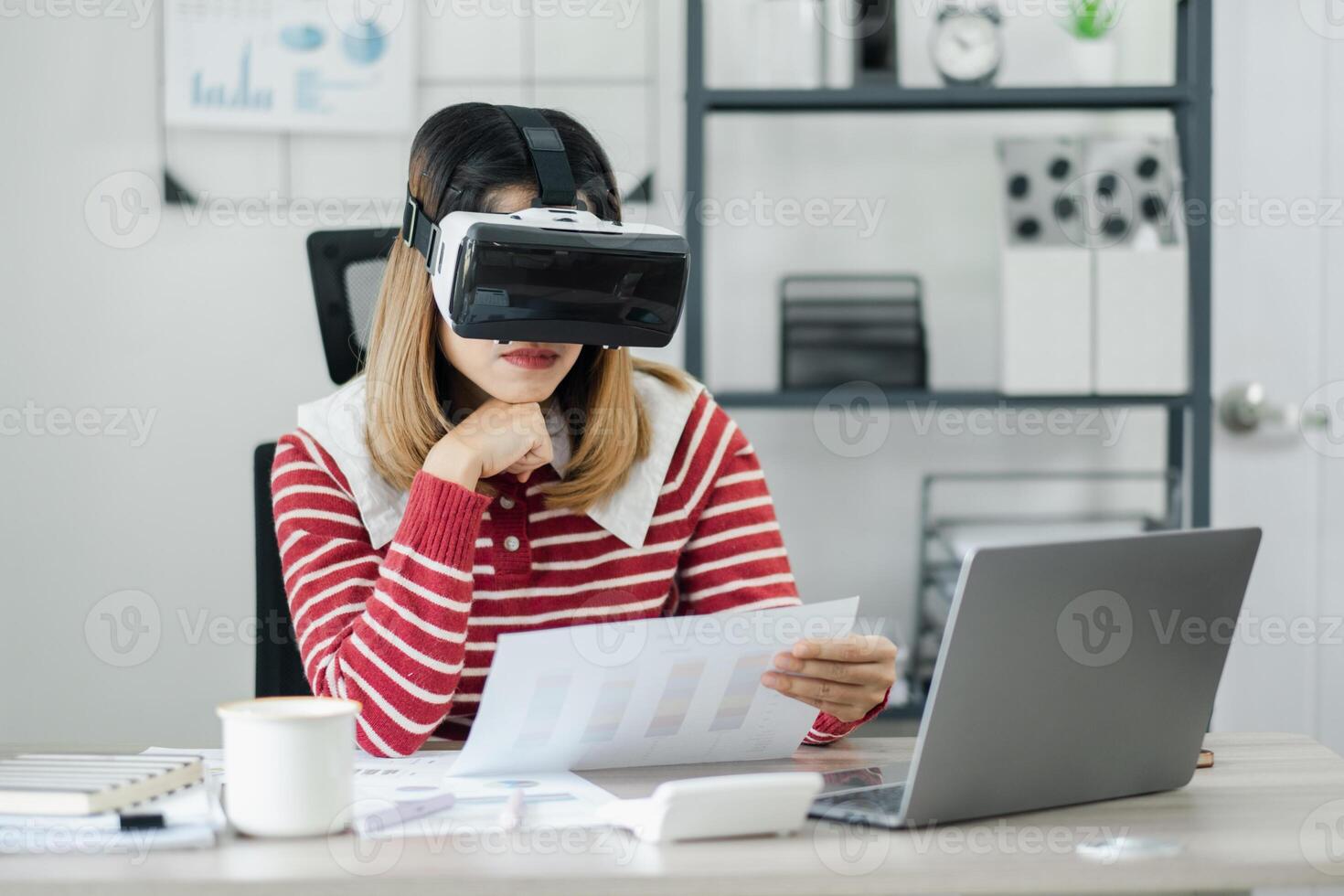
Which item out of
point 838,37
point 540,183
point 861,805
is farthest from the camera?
point 838,37

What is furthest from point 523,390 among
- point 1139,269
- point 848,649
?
point 1139,269

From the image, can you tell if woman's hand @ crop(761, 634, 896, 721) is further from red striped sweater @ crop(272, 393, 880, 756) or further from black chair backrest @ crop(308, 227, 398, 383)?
black chair backrest @ crop(308, 227, 398, 383)

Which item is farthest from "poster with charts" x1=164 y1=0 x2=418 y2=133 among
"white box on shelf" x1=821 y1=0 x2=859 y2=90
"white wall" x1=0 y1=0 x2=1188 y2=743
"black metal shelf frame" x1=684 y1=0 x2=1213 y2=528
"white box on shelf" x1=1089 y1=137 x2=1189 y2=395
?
"white box on shelf" x1=1089 y1=137 x2=1189 y2=395

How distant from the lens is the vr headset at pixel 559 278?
938mm

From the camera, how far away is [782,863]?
755 mm

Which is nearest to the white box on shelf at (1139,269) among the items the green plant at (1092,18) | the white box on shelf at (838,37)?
the green plant at (1092,18)

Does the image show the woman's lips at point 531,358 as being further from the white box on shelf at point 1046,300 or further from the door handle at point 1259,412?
the door handle at point 1259,412

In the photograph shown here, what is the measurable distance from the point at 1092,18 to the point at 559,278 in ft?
4.19

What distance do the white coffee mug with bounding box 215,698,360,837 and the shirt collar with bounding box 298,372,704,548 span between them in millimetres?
440

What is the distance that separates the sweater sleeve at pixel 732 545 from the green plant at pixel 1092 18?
3.07ft

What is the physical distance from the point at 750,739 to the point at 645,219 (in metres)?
1.17

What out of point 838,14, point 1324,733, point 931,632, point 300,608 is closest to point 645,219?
point 838,14

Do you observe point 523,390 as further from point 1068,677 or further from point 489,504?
point 1068,677

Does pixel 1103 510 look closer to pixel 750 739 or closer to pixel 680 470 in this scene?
pixel 680 470
